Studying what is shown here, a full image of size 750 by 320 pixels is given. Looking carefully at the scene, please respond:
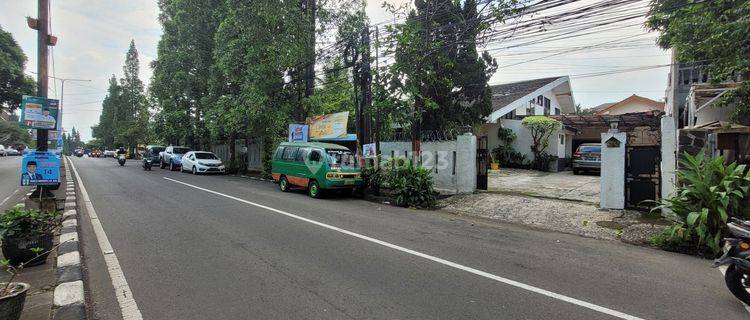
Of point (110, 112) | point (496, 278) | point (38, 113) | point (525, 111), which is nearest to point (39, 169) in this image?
point (38, 113)

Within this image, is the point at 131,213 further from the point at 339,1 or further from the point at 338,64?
the point at 339,1

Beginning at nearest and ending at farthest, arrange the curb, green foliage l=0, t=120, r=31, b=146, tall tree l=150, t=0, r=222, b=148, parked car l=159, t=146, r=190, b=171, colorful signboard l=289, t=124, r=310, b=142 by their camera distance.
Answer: the curb, colorful signboard l=289, t=124, r=310, b=142, tall tree l=150, t=0, r=222, b=148, parked car l=159, t=146, r=190, b=171, green foliage l=0, t=120, r=31, b=146

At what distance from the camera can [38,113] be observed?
30.5ft

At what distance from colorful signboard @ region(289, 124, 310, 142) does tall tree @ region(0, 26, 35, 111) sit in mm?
21482

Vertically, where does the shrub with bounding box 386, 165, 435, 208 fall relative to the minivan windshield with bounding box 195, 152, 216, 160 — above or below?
below

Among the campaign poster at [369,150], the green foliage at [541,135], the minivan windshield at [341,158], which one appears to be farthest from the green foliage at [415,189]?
the green foliage at [541,135]

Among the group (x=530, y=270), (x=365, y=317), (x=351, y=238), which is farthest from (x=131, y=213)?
(x=530, y=270)

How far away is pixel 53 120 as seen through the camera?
9586mm

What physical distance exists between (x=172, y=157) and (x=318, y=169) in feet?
58.2

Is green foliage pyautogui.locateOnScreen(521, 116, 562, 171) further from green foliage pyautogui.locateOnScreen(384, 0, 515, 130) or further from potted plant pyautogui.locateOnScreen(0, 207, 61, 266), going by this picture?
potted plant pyautogui.locateOnScreen(0, 207, 61, 266)

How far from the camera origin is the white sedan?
2312 centimetres

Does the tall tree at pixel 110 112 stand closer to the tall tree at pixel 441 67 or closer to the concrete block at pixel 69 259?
the tall tree at pixel 441 67

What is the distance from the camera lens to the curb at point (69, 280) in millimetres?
3809

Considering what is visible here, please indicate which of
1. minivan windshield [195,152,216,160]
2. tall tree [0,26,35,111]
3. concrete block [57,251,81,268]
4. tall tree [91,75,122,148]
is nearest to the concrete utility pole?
concrete block [57,251,81,268]
